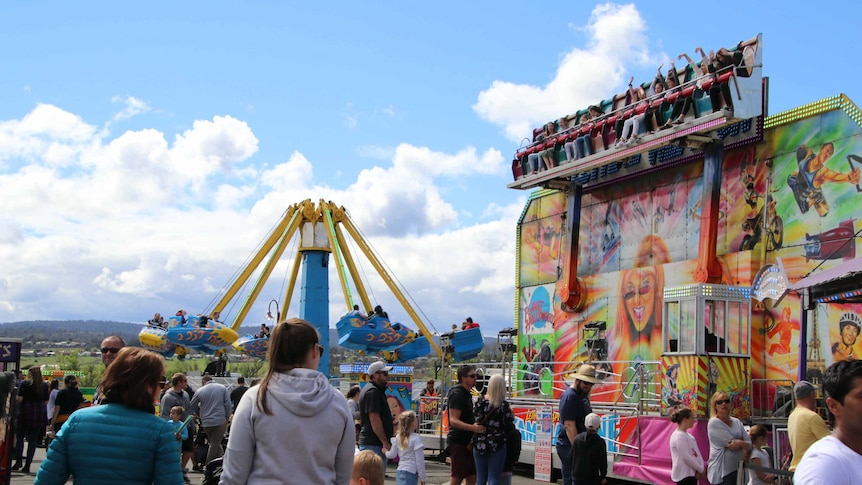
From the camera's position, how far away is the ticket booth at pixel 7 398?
8.82 m

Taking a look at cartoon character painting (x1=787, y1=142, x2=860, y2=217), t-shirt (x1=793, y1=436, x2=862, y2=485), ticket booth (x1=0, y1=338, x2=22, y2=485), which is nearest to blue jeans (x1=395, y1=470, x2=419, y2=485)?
ticket booth (x1=0, y1=338, x2=22, y2=485)

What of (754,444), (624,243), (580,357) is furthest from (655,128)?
(754,444)

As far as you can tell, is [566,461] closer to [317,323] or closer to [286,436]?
[286,436]

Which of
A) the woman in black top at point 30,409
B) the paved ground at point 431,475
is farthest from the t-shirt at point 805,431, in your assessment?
the woman in black top at point 30,409

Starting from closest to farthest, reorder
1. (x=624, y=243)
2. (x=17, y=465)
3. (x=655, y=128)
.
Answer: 1. (x=17, y=465)
2. (x=655, y=128)
3. (x=624, y=243)

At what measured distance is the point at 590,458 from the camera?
29.9ft

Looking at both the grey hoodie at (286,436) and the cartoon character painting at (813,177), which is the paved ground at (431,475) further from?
the grey hoodie at (286,436)

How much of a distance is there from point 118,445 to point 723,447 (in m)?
6.93

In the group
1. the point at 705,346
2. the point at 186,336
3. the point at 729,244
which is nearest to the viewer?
the point at 705,346

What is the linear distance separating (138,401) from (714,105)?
15284mm

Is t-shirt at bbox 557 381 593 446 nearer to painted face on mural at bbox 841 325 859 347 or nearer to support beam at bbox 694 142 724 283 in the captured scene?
painted face on mural at bbox 841 325 859 347

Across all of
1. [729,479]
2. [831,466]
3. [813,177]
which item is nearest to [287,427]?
[831,466]

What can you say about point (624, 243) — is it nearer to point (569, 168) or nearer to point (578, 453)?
point (569, 168)

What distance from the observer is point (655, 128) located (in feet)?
63.0
